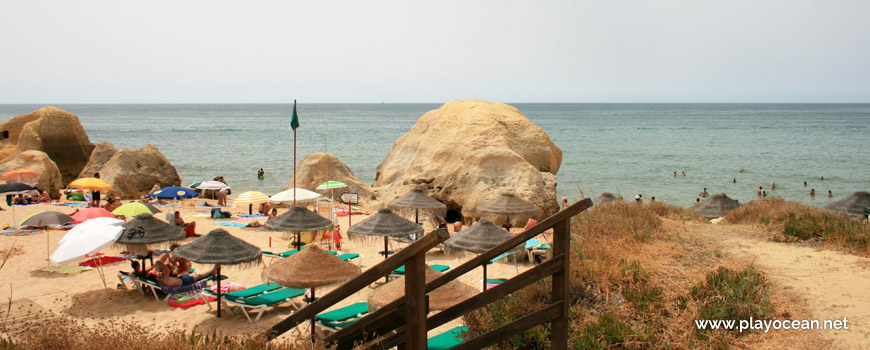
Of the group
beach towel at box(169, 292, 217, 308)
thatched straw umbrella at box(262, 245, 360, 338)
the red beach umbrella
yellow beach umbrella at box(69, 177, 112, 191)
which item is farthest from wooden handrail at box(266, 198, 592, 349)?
yellow beach umbrella at box(69, 177, 112, 191)

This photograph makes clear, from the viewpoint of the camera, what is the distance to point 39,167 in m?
25.4

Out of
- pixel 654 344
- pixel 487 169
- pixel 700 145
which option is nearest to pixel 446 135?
pixel 487 169

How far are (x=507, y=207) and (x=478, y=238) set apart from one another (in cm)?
426

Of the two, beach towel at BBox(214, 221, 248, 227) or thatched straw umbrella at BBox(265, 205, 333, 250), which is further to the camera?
beach towel at BBox(214, 221, 248, 227)

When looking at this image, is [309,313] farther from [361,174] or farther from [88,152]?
[361,174]

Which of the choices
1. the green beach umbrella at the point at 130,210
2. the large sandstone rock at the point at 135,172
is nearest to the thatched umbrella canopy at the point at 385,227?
the green beach umbrella at the point at 130,210

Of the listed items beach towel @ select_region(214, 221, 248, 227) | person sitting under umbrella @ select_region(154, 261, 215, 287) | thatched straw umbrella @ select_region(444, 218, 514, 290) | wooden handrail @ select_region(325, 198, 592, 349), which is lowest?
beach towel @ select_region(214, 221, 248, 227)

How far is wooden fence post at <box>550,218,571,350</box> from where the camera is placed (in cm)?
423

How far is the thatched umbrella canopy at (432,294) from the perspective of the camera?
7504mm

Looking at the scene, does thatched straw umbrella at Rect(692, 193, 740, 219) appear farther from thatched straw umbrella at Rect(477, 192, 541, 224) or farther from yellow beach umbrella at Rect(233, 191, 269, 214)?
yellow beach umbrella at Rect(233, 191, 269, 214)

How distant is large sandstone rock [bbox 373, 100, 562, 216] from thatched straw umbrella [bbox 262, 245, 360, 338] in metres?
9.80

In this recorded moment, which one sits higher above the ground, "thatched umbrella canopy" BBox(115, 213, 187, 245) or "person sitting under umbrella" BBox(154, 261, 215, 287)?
"thatched umbrella canopy" BBox(115, 213, 187, 245)

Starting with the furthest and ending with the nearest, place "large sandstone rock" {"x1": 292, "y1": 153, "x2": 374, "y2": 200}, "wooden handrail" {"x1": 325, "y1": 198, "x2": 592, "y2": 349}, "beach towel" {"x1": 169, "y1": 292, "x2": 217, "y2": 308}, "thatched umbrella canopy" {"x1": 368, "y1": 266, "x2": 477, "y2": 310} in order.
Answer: "large sandstone rock" {"x1": 292, "y1": 153, "x2": 374, "y2": 200} < "beach towel" {"x1": 169, "y1": 292, "x2": 217, "y2": 308} < "thatched umbrella canopy" {"x1": 368, "y1": 266, "x2": 477, "y2": 310} < "wooden handrail" {"x1": 325, "y1": 198, "x2": 592, "y2": 349}

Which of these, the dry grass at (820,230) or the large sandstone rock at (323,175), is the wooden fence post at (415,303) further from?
the large sandstone rock at (323,175)
